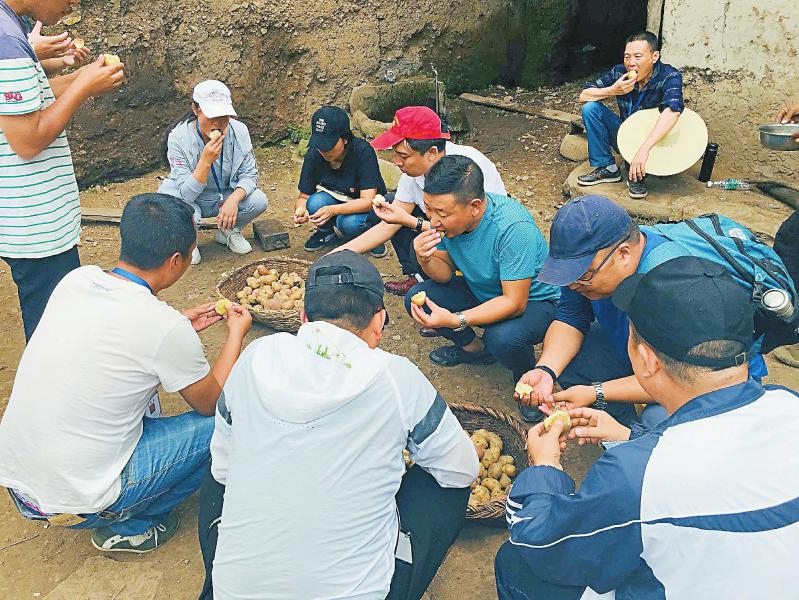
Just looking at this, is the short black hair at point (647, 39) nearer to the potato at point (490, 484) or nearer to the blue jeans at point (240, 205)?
the blue jeans at point (240, 205)

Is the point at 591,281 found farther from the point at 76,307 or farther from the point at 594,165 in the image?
the point at 594,165

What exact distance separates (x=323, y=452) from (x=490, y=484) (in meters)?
1.32

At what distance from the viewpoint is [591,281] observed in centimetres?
272

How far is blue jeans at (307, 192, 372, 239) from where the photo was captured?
5.10 m

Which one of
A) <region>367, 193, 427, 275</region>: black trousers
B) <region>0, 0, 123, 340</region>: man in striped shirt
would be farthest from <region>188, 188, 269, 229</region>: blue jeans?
<region>0, 0, 123, 340</region>: man in striped shirt

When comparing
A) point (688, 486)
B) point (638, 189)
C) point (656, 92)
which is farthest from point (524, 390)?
point (656, 92)

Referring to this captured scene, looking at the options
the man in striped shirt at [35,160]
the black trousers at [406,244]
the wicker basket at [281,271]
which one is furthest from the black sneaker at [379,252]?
the man in striped shirt at [35,160]

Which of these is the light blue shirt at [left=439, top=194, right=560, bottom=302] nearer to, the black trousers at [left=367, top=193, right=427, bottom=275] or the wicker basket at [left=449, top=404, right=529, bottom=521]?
the wicker basket at [left=449, top=404, right=529, bottom=521]

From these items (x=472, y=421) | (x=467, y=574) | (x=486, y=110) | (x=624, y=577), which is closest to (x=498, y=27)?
(x=486, y=110)

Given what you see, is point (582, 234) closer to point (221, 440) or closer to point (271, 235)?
point (221, 440)

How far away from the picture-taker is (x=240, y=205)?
204 inches

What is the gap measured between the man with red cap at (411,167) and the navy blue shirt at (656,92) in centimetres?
218

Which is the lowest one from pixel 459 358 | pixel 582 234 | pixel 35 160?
pixel 459 358

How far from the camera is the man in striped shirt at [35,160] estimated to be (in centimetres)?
298
